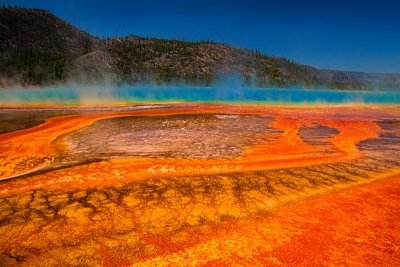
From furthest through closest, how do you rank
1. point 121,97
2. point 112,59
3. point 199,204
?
point 112,59 < point 121,97 < point 199,204

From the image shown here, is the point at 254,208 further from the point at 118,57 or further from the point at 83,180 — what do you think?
the point at 118,57

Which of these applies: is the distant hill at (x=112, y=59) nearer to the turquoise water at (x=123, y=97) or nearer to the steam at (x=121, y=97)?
the steam at (x=121, y=97)

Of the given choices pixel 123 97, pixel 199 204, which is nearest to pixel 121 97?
pixel 123 97

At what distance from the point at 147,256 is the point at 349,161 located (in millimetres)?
6789

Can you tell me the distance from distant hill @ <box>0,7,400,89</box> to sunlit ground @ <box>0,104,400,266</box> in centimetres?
5175

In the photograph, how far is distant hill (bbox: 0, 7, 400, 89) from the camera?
63625 millimetres

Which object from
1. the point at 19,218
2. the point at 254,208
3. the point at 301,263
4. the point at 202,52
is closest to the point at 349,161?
the point at 254,208

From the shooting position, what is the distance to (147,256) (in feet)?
14.4

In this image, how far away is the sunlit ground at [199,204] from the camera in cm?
449

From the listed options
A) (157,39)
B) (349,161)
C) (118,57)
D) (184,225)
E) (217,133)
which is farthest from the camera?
(157,39)

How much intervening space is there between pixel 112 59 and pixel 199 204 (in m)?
98.8

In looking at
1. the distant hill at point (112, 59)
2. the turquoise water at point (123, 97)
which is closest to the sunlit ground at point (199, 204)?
the turquoise water at point (123, 97)

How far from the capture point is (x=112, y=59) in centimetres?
9850

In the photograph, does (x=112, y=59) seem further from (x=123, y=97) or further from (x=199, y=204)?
(x=199, y=204)
